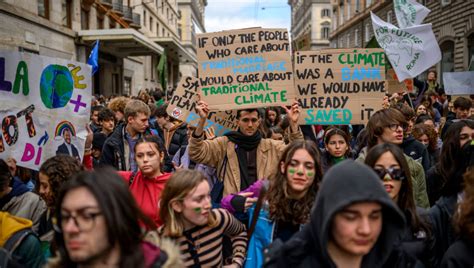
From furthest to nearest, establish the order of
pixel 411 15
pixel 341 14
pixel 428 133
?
pixel 341 14 < pixel 411 15 < pixel 428 133

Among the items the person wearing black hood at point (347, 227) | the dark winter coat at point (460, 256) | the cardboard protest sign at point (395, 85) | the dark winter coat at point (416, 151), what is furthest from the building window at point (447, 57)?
the person wearing black hood at point (347, 227)

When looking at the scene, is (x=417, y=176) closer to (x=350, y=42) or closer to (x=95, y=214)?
(x=95, y=214)

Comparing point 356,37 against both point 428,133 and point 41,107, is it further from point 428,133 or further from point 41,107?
point 41,107

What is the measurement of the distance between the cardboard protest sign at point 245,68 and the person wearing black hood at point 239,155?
561 millimetres

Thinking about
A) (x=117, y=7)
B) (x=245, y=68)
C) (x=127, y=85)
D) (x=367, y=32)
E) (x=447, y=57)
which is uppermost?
(x=117, y=7)

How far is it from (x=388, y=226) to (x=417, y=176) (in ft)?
6.13

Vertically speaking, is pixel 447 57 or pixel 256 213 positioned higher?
pixel 447 57

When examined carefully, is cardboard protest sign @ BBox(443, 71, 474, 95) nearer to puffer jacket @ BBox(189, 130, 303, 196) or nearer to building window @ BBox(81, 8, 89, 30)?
puffer jacket @ BBox(189, 130, 303, 196)

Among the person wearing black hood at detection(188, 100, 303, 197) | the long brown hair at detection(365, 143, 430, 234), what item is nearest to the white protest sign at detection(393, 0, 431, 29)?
the person wearing black hood at detection(188, 100, 303, 197)

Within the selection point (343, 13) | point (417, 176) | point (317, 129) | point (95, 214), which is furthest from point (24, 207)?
point (343, 13)

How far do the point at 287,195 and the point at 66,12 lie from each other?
22.5m

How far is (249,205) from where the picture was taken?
10.6 feet

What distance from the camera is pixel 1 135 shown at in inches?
155

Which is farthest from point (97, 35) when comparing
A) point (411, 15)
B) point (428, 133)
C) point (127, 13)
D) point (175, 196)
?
point (175, 196)
